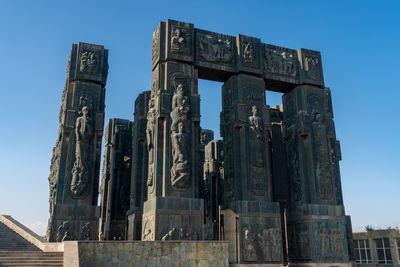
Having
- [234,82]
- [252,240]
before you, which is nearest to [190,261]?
[252,240]

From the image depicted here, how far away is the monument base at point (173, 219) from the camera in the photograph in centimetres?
1769

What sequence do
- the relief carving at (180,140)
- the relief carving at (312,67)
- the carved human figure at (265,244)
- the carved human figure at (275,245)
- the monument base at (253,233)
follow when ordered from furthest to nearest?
the relief carving at (312,67) → the carved human figure at (275,245) → the carved human figure at (265,244) → the monument base at (253,233) → the relief carving at (180,140)

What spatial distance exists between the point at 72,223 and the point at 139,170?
19.4ft

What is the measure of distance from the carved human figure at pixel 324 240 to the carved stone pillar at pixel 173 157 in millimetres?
7458

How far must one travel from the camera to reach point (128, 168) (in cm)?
3038

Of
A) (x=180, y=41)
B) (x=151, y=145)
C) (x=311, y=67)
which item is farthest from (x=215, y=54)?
(x=311, y=67)

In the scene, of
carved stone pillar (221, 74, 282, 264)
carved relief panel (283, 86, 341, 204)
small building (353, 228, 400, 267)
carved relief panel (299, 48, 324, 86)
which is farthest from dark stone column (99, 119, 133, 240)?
small building (353, 228, 400, 267)

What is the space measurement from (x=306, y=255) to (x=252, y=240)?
395cm

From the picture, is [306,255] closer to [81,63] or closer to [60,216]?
[60,216]

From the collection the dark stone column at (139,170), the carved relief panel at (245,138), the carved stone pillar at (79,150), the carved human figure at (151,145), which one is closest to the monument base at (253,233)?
the carved relief panel at (245,138)

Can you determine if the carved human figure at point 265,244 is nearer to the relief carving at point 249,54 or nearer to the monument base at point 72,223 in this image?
the monument base at point 72,223

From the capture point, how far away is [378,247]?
105 feet

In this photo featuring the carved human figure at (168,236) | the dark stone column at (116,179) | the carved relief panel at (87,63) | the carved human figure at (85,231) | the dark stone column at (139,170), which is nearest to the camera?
the carved human figure at (168,236)

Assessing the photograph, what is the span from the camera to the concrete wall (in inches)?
499
